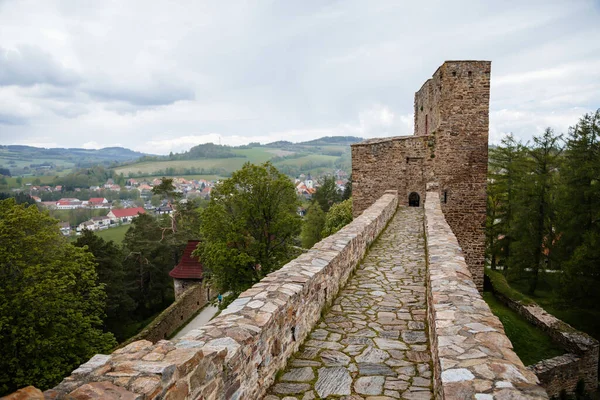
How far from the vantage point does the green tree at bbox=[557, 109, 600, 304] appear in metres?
18.4

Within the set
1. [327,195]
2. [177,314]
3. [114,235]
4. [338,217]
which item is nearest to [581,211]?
[338,217]

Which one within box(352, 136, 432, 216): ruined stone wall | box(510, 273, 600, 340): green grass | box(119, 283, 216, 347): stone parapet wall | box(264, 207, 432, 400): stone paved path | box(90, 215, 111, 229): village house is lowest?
box(90, 215, 111, 229): village house

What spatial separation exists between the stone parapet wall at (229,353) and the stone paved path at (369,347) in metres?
0.22

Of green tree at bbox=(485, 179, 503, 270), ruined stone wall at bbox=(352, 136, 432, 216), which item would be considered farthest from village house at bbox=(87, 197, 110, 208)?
ruined stone wall at bbox=(352, 136, 432, 216)

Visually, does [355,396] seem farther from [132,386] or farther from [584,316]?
[584,316]

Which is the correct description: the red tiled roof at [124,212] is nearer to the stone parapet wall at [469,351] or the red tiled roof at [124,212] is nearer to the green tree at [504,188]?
the green tree at [504,188]

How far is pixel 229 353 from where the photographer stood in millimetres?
3236

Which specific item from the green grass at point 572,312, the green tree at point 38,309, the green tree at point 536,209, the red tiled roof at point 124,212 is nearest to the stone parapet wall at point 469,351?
the green tree at point 38,309

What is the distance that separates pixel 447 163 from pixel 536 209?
1176 cm

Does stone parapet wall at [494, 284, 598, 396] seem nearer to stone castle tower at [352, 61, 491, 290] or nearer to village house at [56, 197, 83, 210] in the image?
stone castle tower at [352, 61, 491, 290]

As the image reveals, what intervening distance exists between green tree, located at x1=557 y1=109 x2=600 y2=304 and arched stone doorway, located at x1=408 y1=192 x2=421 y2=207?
24.3ft

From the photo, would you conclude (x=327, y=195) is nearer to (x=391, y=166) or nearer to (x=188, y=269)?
(x=188, y=269)

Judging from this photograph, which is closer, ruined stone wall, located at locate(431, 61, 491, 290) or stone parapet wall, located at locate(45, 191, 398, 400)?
stone parapet wall, located at locate(45, 191, 398, 400)

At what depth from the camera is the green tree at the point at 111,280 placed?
25.0 metres
